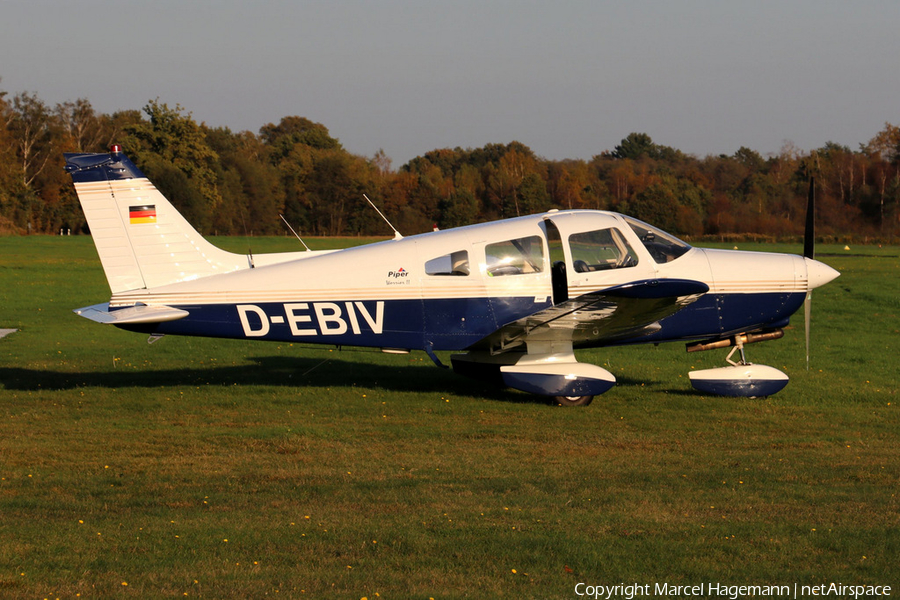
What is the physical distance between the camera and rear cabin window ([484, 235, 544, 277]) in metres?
10.5

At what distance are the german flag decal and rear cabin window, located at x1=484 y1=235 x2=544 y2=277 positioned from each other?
4.14 m

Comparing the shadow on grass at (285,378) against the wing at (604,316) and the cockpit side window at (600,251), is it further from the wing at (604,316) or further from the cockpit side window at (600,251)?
the cockpit side window at (600,251)

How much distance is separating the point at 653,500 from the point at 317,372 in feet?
25.2

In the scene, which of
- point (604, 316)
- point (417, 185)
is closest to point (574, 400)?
point (604, 316)

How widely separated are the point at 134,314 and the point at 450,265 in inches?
149

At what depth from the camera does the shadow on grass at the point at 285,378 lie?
1200 cm

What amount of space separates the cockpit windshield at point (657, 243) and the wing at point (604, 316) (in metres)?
0.60

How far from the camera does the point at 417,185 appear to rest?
61.3 meters

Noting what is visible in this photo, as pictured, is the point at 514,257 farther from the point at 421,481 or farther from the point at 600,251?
the point at 421,481

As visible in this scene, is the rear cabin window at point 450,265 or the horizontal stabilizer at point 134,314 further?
the rear cabin window at point 450,265

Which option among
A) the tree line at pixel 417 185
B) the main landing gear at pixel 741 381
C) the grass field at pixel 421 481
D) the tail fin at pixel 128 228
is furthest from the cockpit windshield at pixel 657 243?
the tree line at pixel 417 185

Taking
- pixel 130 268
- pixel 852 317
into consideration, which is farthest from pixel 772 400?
pixel 852 317

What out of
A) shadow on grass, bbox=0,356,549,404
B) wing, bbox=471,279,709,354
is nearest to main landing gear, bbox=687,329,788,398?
wing, bbox=471,279,709,354

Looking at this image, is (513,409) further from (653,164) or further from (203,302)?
(653,164)
